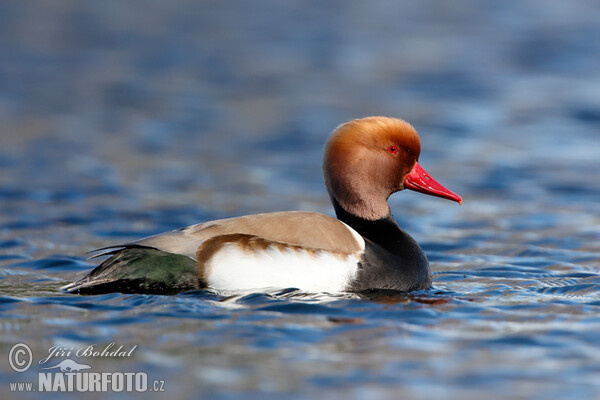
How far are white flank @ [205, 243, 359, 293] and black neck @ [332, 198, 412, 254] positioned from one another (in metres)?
→ 0.64

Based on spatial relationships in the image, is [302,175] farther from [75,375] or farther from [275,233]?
[75,375]

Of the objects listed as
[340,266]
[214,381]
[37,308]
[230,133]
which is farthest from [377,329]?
[230,133]

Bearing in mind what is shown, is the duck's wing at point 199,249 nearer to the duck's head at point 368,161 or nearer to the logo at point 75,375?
the duck's head at point 368,161

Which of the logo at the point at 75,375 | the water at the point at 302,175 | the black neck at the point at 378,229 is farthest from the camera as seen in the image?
the black neck at the point at 378,229

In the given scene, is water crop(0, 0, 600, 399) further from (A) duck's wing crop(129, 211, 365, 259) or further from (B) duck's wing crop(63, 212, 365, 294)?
(A) duck's wing crop(129, 211, 365, 259)

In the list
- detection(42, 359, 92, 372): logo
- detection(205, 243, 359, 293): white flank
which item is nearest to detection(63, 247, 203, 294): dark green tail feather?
detection(205, 243, 359, 293): white flank

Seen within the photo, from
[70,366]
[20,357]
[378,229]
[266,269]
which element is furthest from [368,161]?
[20,357]

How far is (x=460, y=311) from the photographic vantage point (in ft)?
21.2

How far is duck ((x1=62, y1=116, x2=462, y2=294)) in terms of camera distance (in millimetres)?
6312

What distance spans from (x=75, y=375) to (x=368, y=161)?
2.70 metres

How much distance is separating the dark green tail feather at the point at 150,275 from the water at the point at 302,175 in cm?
8

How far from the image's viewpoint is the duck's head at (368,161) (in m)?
6.96

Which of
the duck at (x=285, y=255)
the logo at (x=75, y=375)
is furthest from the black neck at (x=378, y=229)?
the logo at (x=75, y=375)

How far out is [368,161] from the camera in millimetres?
6984
